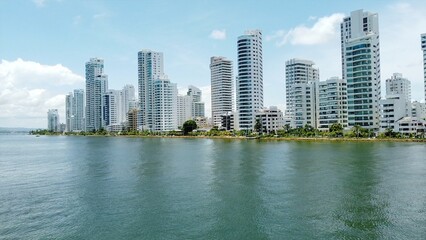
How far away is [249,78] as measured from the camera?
12031cm

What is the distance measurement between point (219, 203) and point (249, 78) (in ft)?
326

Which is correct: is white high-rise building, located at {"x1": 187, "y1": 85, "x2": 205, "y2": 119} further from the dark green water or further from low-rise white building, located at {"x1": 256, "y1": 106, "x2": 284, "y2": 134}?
the dark green water

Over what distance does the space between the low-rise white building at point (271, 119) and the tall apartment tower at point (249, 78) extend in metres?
4.79

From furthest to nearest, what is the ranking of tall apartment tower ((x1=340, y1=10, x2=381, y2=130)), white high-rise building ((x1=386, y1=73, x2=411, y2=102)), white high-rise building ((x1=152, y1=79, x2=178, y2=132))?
white high-rise building ((x1=152, y1=79, x2=178, y2=132)), white high-rise building ((x1=386, y1=73, x2=411, y2=102)), tall apartment tower ((x1=340, y1=10, x2=381, y2=130))

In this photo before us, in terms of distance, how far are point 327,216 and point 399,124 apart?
75101 millimetres

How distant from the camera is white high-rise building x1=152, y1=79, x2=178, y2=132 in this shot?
155 metres

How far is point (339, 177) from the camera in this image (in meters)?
32.4

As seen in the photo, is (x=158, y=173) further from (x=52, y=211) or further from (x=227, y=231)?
(x=227, y=231)

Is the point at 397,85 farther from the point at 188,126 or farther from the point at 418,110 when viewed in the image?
the point at 188,126

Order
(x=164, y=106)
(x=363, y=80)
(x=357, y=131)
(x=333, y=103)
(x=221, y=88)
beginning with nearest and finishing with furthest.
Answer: (x=357, y=131) → (x=363, y=80) → (x=333, y=103) → (x=221, y=88) → (x=164, y=106)

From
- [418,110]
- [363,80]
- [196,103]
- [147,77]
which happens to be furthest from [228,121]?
[418,110]

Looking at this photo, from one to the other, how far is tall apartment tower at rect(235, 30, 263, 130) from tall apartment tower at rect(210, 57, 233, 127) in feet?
97.9

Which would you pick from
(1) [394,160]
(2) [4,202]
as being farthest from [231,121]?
(2) [4,202]

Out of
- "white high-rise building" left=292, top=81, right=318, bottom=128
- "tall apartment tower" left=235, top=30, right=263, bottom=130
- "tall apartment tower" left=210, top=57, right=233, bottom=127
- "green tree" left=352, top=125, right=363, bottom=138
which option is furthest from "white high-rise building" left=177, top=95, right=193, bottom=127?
"green tree" left=352, top=125, right=363, bottom=138
